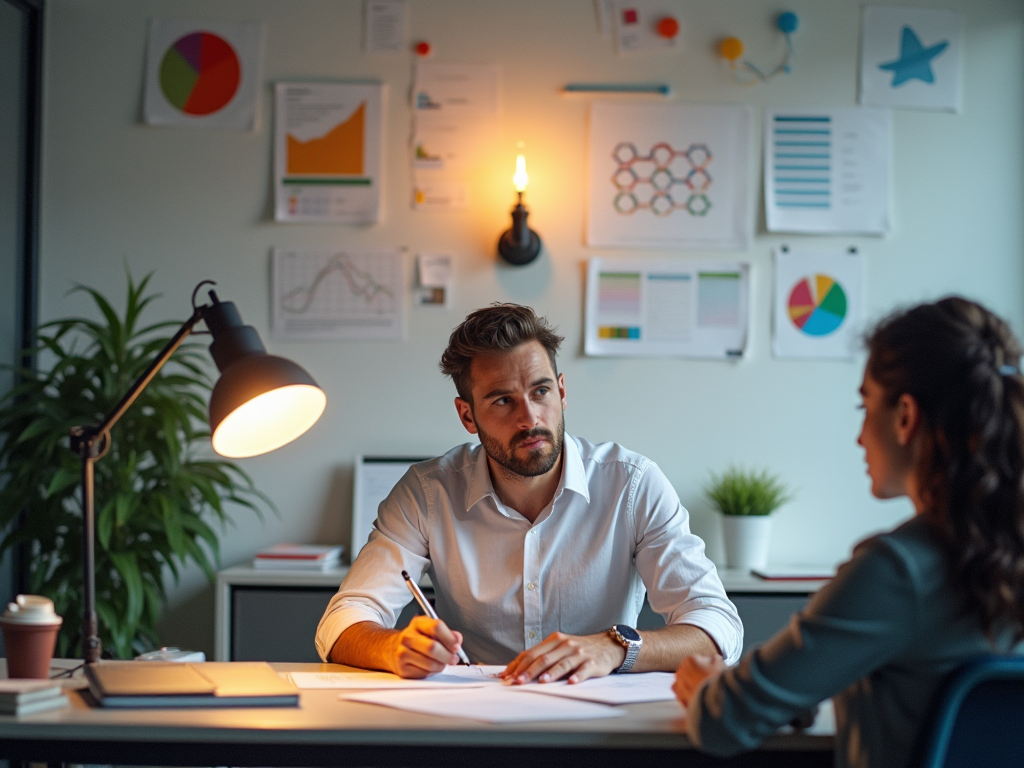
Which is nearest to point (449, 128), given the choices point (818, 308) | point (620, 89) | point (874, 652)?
point (620, 89)

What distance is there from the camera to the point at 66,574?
2785 millimetres

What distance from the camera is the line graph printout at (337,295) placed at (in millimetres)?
3367

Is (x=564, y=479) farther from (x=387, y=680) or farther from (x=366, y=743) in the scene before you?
(x=366, y=743)

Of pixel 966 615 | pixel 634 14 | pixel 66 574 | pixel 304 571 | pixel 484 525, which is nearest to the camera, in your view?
pixel 966 615

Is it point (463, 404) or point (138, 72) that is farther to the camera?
point (138, 72)

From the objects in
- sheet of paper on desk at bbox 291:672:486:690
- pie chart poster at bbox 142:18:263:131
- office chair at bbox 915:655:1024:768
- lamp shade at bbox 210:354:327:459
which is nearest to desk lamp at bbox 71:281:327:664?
lamp shade at bbox 210:354:327:459

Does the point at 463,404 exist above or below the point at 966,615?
above

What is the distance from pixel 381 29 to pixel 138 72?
2.89 ft

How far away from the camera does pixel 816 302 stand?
3.39 meters

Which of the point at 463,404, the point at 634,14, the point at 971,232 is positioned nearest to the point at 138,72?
the point at 634,14

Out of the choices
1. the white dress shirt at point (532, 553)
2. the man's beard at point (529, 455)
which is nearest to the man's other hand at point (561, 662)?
the white dress shirt at point (532, 553)

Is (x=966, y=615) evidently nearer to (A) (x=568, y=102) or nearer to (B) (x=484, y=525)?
(B) (x=484, y=525)

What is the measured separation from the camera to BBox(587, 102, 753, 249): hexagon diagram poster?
3375 mm

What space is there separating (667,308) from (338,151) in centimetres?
129
